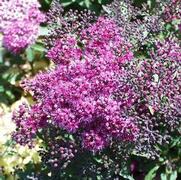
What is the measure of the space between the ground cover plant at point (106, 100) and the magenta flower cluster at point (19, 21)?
671mm

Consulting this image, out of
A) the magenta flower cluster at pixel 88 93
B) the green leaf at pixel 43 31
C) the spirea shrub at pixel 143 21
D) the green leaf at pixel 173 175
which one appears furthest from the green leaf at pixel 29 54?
the green leaf at pixel 173 175

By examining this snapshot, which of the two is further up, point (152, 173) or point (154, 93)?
point (154, 93)

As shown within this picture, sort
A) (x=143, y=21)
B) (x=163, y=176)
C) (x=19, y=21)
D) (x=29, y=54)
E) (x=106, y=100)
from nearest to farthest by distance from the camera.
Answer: (x=106, y=100), (x=143, y=21), (x=163, y=176), (x=19, y=21), (x=29, y=54)

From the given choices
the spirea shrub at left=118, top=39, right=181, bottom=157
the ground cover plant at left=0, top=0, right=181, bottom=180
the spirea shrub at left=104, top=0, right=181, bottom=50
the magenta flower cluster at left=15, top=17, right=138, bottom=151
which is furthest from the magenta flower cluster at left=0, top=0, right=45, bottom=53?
the spirea shrub at left=118, top=39, right=181, bottom=157

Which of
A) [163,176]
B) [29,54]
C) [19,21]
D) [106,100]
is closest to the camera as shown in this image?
[106,100]

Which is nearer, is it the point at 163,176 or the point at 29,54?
the point at 163,176

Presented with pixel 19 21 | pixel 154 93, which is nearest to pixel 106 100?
pixel 154 93

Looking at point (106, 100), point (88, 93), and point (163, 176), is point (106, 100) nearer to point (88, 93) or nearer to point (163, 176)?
point (88, 93)

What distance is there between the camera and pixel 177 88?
2.10 m

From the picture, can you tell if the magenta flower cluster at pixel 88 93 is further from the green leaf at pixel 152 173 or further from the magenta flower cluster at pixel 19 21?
the magenta flower cluster at pixel 19 21

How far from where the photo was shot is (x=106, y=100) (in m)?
1.98

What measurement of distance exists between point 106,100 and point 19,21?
1.32 m

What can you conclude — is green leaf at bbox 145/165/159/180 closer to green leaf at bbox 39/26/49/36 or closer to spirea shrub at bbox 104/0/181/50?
spirea shrub at bbox 104/0/181/50

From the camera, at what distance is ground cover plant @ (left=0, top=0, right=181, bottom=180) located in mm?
2014
